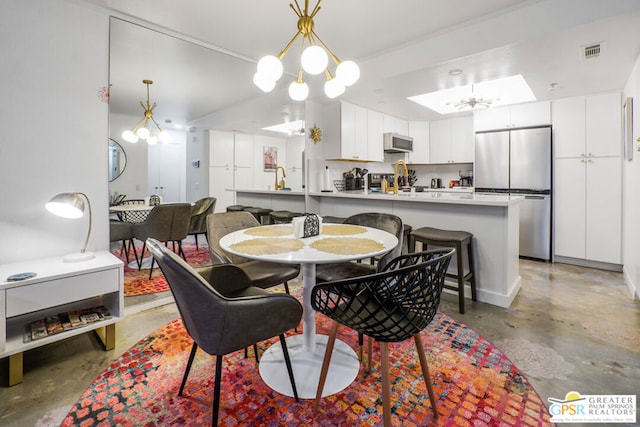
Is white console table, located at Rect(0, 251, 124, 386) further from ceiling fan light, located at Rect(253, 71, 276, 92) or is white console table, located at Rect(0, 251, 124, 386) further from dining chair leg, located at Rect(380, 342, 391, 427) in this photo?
dining chair leg, located at Rect(380, 342, 391, 427)

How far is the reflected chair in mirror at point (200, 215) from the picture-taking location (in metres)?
2.85

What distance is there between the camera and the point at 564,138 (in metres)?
4.06

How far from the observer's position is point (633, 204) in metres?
2.95

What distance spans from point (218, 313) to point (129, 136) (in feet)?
6.53

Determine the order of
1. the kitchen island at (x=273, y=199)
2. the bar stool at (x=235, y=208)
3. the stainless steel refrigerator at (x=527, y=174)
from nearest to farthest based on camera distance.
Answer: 1. the bar stool at (x=235, y=208)
2. the kitchen island at (x=273, y=199)
3. the stainless steel refrigerator at (x=527, y=174)

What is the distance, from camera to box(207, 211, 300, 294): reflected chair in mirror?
200cm

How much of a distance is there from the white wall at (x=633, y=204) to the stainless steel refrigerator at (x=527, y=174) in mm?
815

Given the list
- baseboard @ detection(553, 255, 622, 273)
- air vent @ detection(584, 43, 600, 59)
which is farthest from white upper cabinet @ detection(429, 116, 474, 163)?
air vent @ detection(584, 43, 600, 59)

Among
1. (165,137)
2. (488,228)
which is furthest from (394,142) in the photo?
(165,137)

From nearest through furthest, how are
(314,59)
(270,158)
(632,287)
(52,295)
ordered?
(314,59)
(52,295)
(632,287)
(270,158)

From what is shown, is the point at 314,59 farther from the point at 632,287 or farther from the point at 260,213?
the point at 632,287

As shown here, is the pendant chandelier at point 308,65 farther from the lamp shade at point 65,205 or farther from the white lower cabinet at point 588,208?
the white lower cabinet at point 588,208

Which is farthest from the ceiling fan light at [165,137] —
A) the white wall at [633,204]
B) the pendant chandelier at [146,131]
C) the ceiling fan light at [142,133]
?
the white wall at [633,204]

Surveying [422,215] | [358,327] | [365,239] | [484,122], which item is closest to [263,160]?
[422,215]
